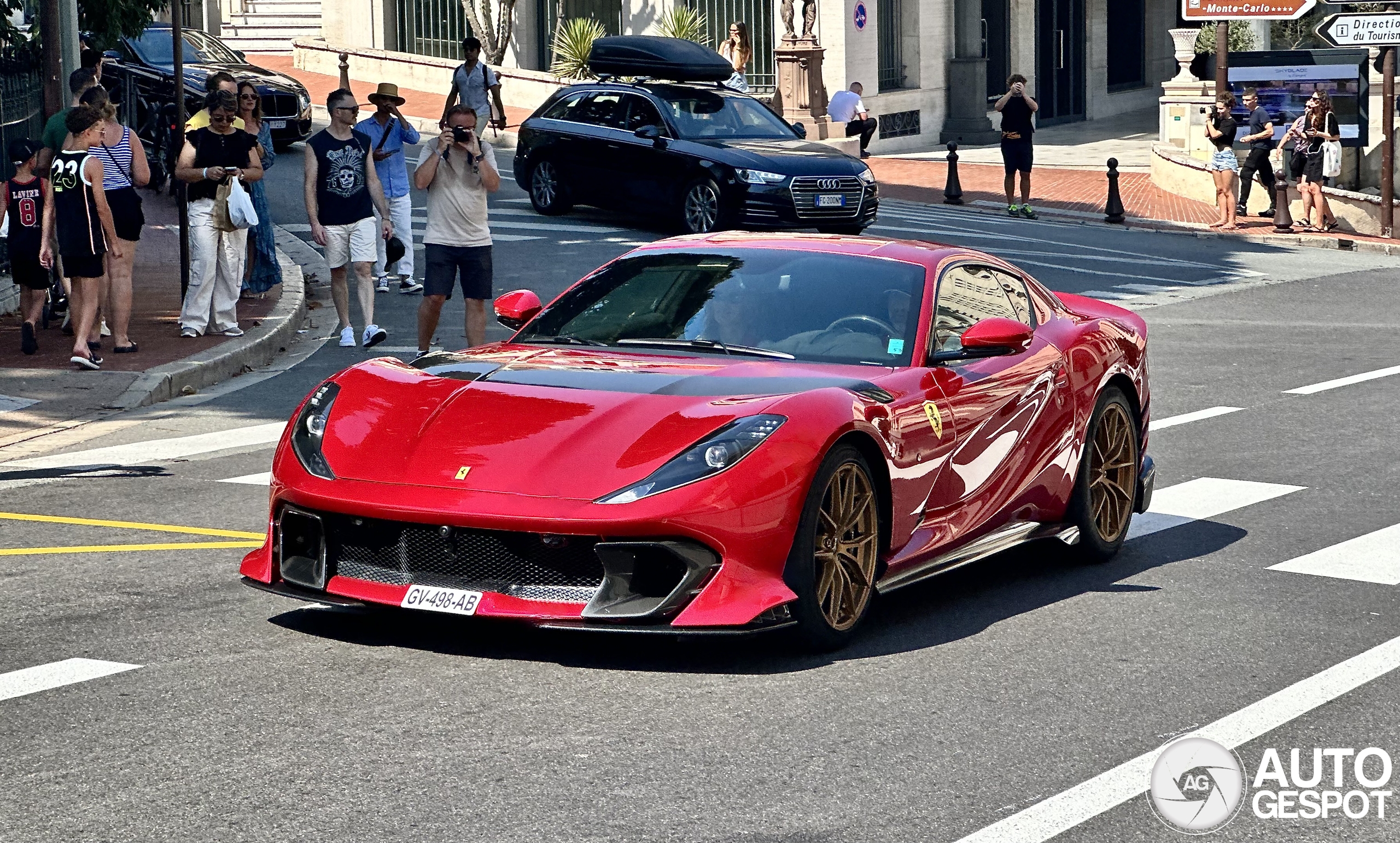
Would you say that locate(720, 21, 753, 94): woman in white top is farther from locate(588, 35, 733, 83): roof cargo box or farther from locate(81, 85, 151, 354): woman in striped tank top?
locate(81, 85, 151, 354): woman in striped tank top

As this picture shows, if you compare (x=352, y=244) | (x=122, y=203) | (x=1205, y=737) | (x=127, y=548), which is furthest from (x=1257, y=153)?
(x=1205, y=737)

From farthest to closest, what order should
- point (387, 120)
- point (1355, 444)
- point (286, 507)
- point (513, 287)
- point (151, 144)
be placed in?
point (151, 144)
point (513, 287)
point (387, 120)
point (1355, 444)
point (286, 507)

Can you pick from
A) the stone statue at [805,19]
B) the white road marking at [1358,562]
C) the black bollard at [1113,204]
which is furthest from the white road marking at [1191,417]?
the stone statue at [805,19]

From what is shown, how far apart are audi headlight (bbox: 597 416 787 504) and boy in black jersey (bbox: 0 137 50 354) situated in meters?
9.02

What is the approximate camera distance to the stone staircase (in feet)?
159

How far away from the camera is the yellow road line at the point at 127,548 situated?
328 inches

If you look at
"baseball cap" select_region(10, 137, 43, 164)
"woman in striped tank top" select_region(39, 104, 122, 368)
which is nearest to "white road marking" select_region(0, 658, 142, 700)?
"woman in striped tank top" select_region(39, 104, 122, 368)

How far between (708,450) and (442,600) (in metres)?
0.98

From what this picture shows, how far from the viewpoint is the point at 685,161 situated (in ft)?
75.5

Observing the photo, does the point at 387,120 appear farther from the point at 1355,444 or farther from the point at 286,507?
the point at 286,507

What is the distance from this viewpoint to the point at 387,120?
16766 mm

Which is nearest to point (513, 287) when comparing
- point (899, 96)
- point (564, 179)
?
point (564, 179)

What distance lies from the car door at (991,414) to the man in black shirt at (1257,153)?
23095 millimetres

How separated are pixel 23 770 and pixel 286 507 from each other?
5.36 feet
